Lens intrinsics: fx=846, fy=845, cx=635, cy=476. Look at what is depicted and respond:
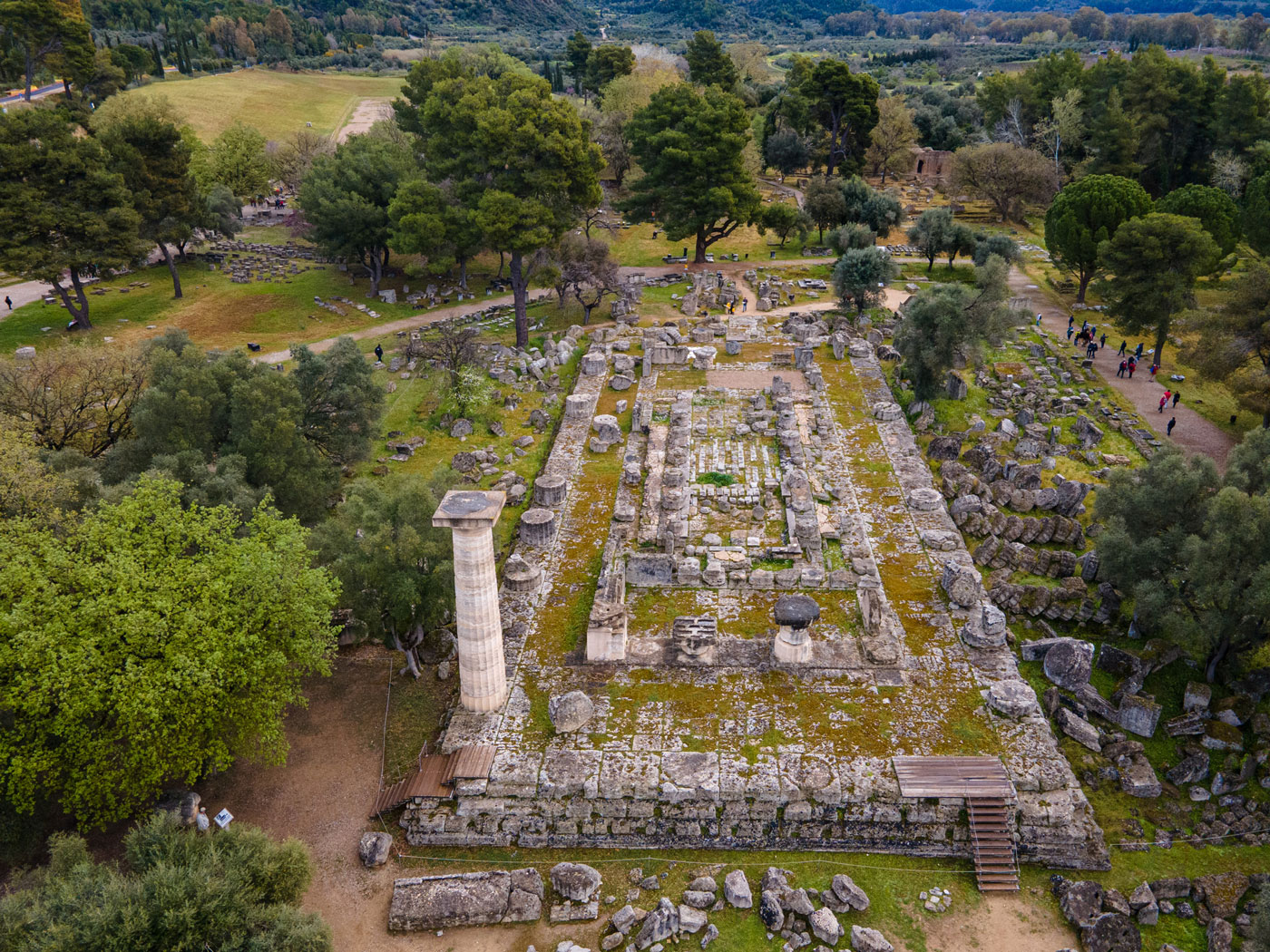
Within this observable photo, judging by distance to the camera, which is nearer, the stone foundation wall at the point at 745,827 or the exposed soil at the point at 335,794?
the exposed soil at the point at 335,794

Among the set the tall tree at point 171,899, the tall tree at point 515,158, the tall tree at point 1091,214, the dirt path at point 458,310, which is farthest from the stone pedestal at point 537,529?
the tall tree at point 1091,214

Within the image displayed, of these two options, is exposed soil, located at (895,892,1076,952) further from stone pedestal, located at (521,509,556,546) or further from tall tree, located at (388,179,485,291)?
tall tree, located at (388,179,485,291)

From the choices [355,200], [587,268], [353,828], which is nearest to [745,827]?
[353,828]

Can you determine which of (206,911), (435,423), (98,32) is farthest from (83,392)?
(98,32)

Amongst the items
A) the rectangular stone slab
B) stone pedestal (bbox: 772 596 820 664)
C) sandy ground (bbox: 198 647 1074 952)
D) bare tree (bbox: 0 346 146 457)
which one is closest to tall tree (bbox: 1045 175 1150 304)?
stone pedestal (bbox: 772 596 820 664)

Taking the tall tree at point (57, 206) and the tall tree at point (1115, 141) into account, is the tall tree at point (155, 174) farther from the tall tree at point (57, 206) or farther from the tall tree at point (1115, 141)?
the tall tree at point (1115, 141)

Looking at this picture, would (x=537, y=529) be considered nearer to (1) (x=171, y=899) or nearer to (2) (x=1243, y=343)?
(1) (x=171, y=899)

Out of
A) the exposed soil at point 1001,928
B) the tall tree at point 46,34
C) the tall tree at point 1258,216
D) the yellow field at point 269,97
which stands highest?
the tall tree at point 46,34
